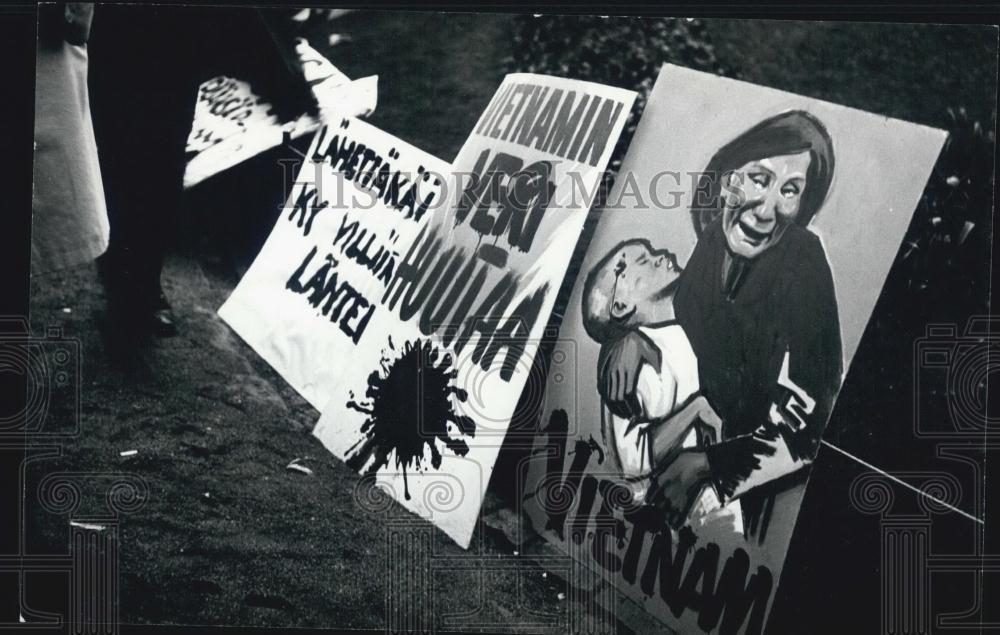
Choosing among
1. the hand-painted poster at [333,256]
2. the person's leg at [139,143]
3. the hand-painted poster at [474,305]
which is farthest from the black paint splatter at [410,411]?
the person's leg at [139,143]

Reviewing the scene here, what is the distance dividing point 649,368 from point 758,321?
1.17 feet

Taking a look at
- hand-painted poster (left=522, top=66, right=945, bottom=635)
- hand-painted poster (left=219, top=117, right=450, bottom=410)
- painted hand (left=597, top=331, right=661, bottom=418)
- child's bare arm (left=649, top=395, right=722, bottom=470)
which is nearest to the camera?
hand-painted poster (left=522, top=66, right=945, bottom=635)

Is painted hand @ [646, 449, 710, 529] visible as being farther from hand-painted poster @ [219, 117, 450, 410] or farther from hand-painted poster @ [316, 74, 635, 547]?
hand-painted poster @ [219, 117, 450, 410]

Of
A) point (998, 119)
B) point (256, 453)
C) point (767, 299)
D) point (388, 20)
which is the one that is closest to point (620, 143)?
point (767, 299)

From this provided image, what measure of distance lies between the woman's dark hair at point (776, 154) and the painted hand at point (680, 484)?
2.29 ft

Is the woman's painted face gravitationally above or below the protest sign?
below

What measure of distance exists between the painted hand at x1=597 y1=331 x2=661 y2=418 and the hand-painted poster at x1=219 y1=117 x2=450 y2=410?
773mm

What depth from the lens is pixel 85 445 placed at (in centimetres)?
280

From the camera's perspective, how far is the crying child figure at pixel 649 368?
2496 millimetres

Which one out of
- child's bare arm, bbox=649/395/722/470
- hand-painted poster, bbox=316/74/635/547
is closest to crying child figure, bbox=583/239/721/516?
child's bare arm, bbox=649/395/722/470

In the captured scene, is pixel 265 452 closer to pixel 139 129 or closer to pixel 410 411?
pixel 410 411

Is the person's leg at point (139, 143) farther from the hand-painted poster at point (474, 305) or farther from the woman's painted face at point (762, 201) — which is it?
the woman's painted face at point (762, 201)

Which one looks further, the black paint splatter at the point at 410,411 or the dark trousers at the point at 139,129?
the dark trousers at the point at 139,129

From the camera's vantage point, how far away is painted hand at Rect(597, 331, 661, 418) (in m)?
2.57
